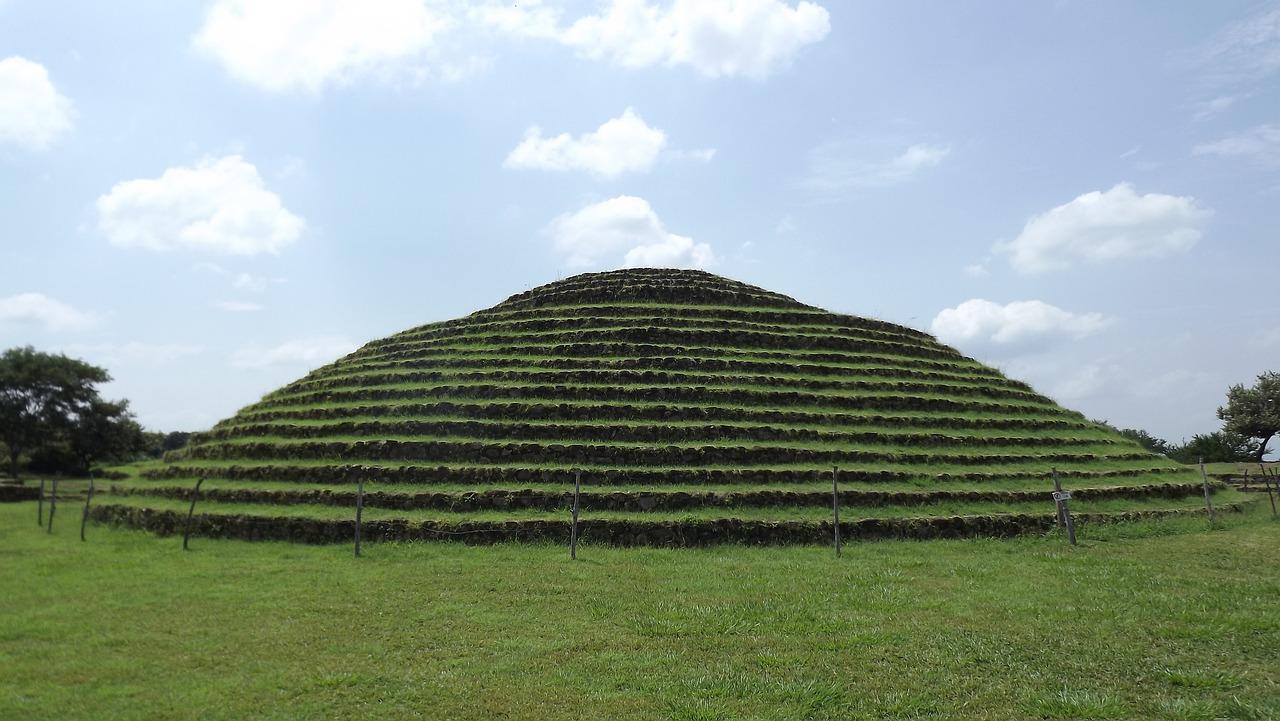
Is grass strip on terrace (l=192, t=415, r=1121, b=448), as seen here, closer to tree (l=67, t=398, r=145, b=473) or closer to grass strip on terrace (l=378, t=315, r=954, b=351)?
grass strip on terrace (l=378, t=315, r=954, b=351)

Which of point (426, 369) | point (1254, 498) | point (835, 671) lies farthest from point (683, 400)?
point (1254, 498)

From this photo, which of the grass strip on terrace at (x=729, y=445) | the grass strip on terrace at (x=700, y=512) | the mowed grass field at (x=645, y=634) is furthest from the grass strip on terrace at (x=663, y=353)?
the mowed grass field at (x=645, y=634)

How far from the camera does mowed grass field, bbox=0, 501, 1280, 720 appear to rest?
587cm

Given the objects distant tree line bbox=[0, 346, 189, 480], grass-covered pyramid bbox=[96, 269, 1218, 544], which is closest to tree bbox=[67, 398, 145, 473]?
distant tree line bbox=[0, 346, 189, 480]

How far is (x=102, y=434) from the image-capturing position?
3953 cm

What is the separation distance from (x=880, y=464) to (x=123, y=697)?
14.8 m

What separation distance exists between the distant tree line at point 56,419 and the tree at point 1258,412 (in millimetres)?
58659

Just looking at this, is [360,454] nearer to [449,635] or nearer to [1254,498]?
[449,635]

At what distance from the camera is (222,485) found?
16953 mm

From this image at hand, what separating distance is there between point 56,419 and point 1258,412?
61122 millimetres

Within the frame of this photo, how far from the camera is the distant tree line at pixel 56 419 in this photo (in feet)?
121

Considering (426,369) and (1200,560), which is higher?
(426,369)

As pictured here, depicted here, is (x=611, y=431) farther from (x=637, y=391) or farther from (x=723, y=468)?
(x=723, y=468)

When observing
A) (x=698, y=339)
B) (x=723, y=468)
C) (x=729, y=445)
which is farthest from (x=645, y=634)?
(x=698, y=339)
